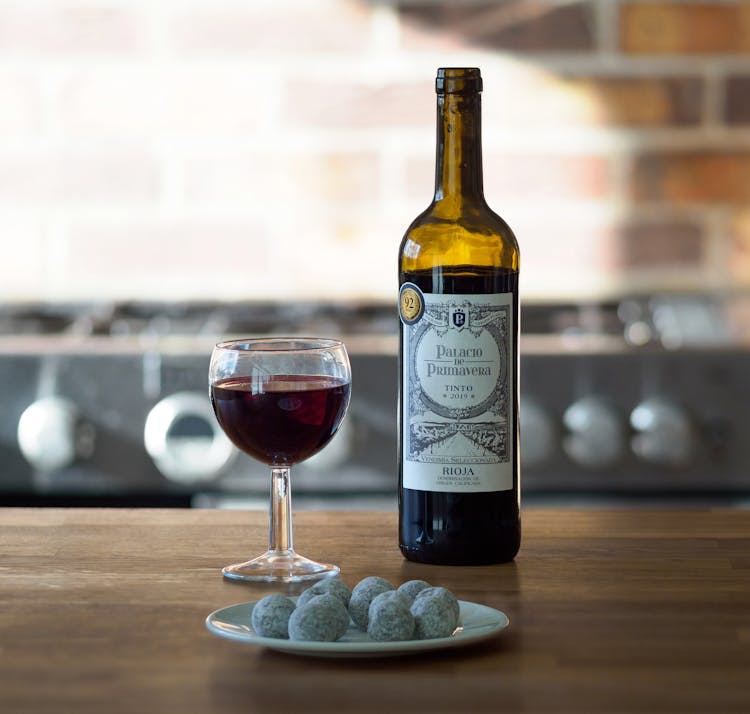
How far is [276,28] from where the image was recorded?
6.61 ft

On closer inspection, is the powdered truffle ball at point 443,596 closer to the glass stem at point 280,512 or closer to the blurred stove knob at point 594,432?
the glass stem at point 280,512

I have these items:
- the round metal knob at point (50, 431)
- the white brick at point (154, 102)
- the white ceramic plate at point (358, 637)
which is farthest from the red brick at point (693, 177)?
the white ceramic plate at point (358, 637)

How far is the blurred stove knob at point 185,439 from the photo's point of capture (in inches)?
66.1

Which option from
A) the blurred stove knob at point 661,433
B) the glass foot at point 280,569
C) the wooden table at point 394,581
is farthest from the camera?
the blurred stove knob at point 661,433

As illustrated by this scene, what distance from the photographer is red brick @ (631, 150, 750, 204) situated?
6.58 feet

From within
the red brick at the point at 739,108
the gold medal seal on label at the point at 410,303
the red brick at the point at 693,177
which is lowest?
the gold medal seal on label at the point at 410,303

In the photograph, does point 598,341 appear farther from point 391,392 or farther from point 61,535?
point 61,535

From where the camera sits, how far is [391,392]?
65.6 inches

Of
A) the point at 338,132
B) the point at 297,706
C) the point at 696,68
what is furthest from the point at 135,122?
the point at 297,706

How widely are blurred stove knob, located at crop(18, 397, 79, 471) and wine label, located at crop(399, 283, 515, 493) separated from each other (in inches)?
34.2

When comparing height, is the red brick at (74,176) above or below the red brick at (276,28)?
below

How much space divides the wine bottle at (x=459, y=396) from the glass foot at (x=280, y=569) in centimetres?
7

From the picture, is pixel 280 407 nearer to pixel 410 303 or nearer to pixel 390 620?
pixel 410 303

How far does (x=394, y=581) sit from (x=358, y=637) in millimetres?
143
